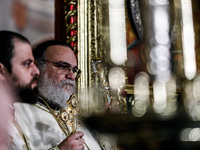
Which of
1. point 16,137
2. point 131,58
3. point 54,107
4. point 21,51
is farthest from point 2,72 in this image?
point 131,58

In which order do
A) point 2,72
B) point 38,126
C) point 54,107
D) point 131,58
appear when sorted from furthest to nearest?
point 131,58
point 54,107
point 38,126
point 2,72

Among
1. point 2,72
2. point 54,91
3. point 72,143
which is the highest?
point 2,72

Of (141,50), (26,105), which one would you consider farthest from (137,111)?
(26,105)

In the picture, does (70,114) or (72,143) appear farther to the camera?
(70,114)

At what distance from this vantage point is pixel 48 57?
52.0 inches

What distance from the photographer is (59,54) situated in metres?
1.33

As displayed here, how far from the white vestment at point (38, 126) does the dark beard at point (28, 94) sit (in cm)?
2

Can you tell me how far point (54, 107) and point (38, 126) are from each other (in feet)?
0.54

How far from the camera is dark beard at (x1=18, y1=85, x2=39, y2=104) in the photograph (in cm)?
106

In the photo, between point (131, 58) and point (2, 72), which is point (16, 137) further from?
point (131, 58)

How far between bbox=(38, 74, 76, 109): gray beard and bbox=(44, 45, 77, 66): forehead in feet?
0.29

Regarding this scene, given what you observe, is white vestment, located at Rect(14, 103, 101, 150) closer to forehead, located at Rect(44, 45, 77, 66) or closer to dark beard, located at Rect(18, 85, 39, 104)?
dark beard, located at Rect(18, 85, 39, 104)

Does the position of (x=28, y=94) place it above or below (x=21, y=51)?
below

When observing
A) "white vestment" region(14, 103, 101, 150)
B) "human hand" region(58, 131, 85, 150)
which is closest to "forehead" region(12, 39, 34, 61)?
"white vestment" region(14, 103, 101, 150)
